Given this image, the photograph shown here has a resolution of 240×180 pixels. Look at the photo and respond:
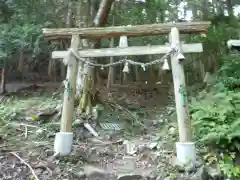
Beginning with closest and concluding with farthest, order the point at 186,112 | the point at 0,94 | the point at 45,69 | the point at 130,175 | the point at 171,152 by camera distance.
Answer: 1. the point at 130,175
2. the point at 186,112
3. the point at 171,152
4. the point at 0,94
5. the point at 45,69

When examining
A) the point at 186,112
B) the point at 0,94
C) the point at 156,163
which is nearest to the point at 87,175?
the point at 156,163

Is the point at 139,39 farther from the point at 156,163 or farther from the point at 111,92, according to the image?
the point at 156,163

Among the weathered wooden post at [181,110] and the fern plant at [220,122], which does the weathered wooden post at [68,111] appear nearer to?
the weathered wooden post at [181,110]

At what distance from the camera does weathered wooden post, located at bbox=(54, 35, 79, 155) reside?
19.0 feet

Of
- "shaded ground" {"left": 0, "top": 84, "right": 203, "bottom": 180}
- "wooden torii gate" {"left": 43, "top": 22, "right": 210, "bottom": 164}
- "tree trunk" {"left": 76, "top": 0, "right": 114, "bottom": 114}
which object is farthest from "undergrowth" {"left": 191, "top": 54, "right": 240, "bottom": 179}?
"tree trunk" {"left": 76, "top": 0, "right": 114, "bottom": 114}

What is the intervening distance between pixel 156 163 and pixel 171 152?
525 mm

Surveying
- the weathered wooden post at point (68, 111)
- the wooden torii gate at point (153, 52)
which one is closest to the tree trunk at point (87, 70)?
the weathered wooden post at point (68, 111)

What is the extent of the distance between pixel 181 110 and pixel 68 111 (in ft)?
9.03

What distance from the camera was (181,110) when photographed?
5551 millimetres

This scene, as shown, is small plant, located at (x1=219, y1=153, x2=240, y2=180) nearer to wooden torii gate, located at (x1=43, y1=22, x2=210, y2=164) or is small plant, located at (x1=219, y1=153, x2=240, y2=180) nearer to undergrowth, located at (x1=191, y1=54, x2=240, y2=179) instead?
undergrowth, located at (x1=191, y1=54, x2=240, y2=179)

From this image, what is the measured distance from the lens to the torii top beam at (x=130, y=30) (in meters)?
6.00

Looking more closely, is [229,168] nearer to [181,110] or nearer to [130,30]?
[181,110]

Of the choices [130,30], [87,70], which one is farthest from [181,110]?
[87,70]

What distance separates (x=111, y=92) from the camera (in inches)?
478
